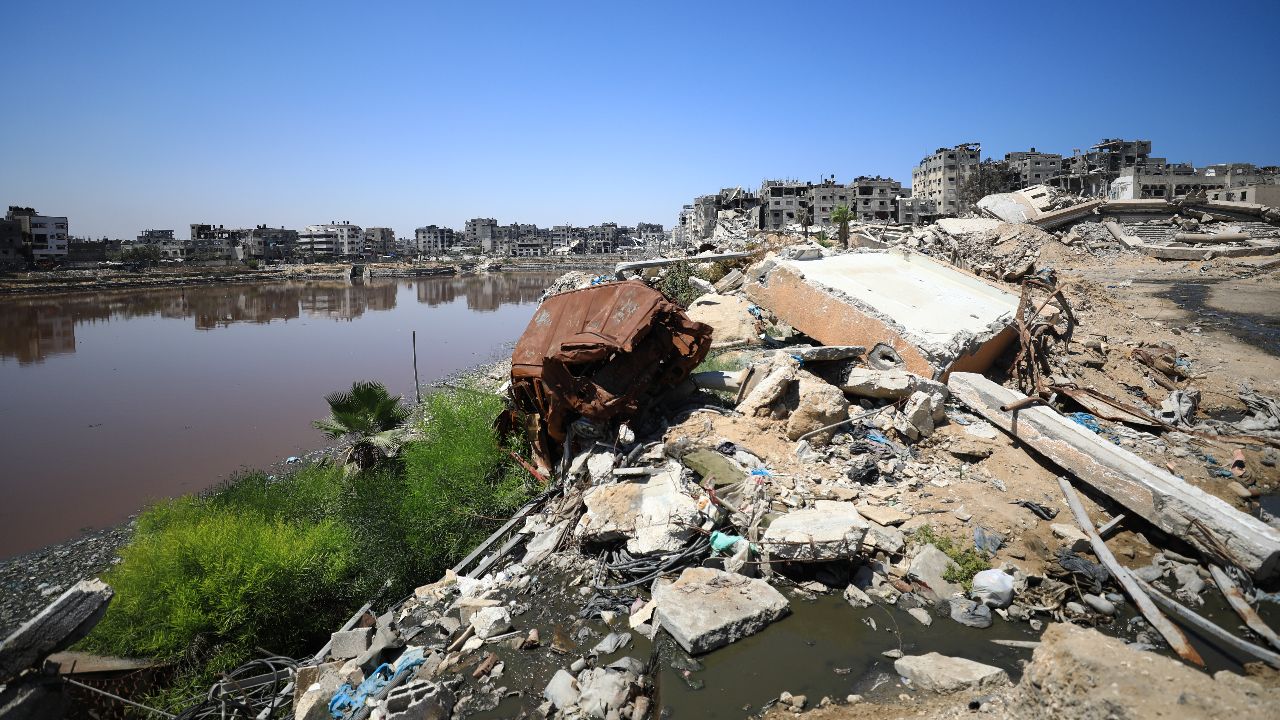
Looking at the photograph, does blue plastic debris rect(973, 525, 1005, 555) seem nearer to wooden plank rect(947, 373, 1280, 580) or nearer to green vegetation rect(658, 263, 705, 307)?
wooden plank rect(947, 373, 1280, 580)

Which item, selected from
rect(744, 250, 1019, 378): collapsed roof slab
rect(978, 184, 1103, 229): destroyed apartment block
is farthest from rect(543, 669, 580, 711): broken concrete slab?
rect(978, 184, 1103, 229): destroyed apartment block

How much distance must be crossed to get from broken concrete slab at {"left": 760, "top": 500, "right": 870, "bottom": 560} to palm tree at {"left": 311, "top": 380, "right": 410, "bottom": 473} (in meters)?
6.12

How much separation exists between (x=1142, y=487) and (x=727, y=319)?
218 inches

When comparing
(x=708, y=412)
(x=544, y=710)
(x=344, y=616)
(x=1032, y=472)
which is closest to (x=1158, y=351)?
(x=1032, y=472)

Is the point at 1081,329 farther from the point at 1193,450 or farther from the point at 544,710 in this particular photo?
the point at 544,710

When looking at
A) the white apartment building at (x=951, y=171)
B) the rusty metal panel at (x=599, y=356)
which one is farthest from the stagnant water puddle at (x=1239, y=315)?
the white apartment building at (x=951, y=171)

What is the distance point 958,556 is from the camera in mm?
3838

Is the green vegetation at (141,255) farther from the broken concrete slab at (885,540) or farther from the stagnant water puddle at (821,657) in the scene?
the broken concrete slab at (885,540)

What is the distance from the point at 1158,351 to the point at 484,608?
30.0ft

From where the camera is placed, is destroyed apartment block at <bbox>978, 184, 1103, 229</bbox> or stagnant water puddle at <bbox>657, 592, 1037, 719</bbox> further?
destroyed apartment block at <bbox>978, 184, 1103, 229</bbox>

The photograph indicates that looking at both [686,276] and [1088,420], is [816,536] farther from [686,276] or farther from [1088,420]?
[686,276]

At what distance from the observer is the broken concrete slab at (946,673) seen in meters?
2.74

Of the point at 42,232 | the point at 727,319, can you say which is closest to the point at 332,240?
the point at 42,232

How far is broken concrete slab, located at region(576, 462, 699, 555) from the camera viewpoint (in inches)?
164
